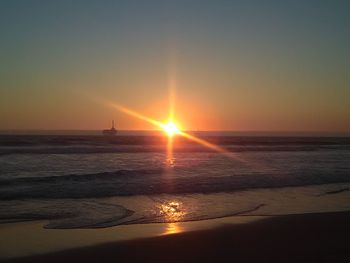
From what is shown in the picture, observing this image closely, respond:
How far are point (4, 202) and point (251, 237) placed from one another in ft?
27.2

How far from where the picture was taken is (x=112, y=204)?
14.0 m

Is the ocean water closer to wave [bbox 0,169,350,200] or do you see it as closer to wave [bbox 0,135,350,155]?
wave [bbox 0,169,350,200]

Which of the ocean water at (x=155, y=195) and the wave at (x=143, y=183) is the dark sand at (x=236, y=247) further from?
the wave at (x=143, y=183)

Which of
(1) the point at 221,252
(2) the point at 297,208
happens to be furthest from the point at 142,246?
(2) the point at 297,208

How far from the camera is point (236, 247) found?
874cm

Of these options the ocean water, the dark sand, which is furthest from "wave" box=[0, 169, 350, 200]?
the dark sand

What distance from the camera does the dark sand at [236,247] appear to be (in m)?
7.89

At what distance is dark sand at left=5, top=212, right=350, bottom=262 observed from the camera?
7.89 metres

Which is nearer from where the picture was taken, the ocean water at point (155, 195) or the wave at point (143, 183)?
the ocean water at point (155, 195)

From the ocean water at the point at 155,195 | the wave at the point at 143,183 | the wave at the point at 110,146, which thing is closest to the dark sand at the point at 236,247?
the ocean water at the point at 155,195

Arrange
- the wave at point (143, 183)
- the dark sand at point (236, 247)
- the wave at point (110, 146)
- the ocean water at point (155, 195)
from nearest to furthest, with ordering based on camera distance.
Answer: the dark sand at point (236, 247), the ocean water at point (155, 195), the wave at point (143, 183), the wave at point (110, 146)

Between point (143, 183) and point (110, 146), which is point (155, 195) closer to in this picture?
point (143, 183)

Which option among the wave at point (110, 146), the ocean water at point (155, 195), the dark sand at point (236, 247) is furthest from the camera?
the wave at point (110, 146)

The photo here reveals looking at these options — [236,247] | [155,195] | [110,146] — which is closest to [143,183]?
[155,195]
